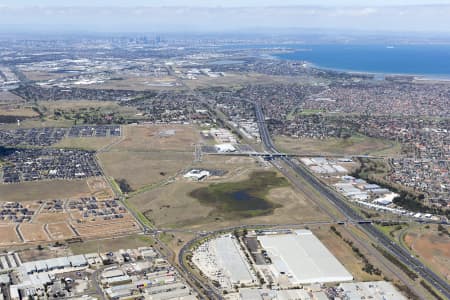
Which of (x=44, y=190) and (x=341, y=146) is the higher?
(x=341, y=146)

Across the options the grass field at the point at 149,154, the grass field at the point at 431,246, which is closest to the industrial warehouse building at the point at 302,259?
the grass field at the point at 431,246

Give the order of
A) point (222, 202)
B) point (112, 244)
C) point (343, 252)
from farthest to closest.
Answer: point (222, 202), point (112, 244), point (343, 252)

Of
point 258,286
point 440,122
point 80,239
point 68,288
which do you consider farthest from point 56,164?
point 440,122

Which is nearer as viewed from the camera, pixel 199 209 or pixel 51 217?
pixel 51 217

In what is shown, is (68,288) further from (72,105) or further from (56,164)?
(72,105)

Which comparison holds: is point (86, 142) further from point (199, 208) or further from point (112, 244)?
point (112, 244)

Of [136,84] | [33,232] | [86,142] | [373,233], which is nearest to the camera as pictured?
[33,232]

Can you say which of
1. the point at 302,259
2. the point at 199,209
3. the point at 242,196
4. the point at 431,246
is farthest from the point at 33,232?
the point at 431,246
